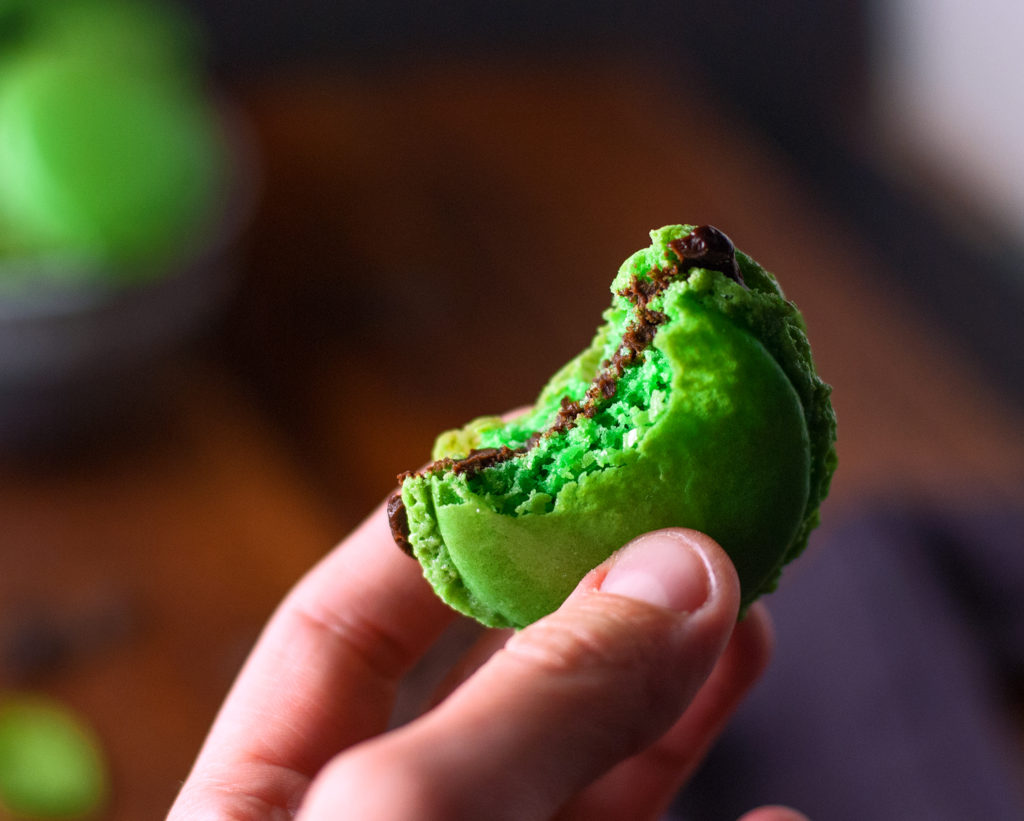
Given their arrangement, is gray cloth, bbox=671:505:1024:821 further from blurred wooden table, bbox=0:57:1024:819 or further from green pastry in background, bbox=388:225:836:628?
green pastry in background, bbox=388:225:836:628

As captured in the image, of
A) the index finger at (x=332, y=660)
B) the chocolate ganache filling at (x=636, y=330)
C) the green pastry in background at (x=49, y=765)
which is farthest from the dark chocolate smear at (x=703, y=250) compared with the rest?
the green pastry in background at (x=49, y=765)

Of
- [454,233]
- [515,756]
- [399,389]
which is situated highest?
[515,756]

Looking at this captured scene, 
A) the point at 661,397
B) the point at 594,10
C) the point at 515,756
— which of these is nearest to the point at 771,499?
the point at 661,397

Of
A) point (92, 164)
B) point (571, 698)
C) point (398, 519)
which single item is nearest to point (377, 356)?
point (92, 164)

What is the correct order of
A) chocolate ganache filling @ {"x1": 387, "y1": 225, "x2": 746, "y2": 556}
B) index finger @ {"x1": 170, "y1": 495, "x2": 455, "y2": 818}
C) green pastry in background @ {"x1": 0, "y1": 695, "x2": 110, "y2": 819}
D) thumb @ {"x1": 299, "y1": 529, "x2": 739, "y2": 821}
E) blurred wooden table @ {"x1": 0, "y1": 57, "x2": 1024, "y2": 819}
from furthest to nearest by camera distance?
blurred wooden table @ {"x1": 0, "y1": 57, "x2": 1024, "y2": 819}
green pastry in background @ {"x1": 0, "y1": 695, "x2": 110, "y2": 819}
index finger @ {"x1": 170, "y1": 495, "x2": 455, "y2": 818}
chocolate ganache filling @ {"x1": 387, "y1": 225, "x2": 746, "y2": 556}
thumb @ {"x1": 299, "y1": 529, "x2": 739, "y2": 821}

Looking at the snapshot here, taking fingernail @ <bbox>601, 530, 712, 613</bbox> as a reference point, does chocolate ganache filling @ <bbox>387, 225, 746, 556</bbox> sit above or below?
above

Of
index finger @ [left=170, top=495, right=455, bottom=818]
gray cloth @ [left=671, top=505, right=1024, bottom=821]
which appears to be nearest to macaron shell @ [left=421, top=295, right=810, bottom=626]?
index finger @ [left=170, top=495, right=455, bottom=818]

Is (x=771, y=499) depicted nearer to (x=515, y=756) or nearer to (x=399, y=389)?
(x=515, y=756)

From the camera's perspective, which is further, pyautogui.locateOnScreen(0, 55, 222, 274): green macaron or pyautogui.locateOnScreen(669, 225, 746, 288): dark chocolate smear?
pyautogui.locateOnScreen(0, 55, 222, 274): green macaron
